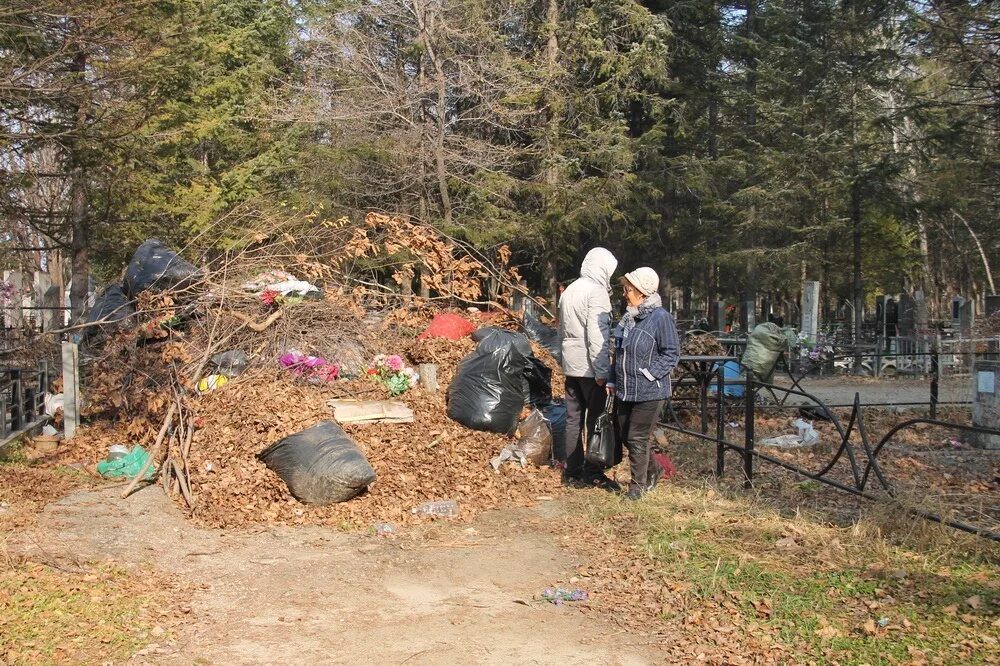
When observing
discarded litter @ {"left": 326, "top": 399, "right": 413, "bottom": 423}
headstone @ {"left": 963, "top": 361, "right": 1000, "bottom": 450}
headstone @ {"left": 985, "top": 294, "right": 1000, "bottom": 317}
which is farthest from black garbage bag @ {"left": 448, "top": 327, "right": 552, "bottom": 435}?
headstone @ {"left": 985, "top": 294, "right": 1000, "bottom": 317}

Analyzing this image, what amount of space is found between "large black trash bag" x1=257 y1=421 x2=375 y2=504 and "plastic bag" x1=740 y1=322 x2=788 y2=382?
20.5 ft

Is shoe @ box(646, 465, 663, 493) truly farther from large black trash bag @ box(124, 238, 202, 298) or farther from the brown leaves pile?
large black trash bag @ box(124, 238, 202, 298)

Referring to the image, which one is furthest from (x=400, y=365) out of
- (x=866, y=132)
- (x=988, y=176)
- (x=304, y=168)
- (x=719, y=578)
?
(x=866, y=132)

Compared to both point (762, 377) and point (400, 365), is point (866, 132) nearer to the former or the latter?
point (762, 377)

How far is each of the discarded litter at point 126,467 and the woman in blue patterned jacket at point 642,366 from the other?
3.99 m

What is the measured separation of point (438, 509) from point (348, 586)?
62.0 inches

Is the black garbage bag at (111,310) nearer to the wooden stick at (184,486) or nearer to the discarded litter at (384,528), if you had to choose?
the wooden stick at (184,486)

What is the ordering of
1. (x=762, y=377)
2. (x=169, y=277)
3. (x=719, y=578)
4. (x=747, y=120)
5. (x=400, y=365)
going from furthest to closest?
(x=747, y=120), (x=762, y=377), (x=169, y=277), (x=400, y=365), (x=719, y=578)

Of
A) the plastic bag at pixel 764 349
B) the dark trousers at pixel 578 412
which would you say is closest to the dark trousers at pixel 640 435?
the dark trousers at pixel 578 412

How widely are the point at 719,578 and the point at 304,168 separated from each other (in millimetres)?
18089

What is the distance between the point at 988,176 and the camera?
64.4 ft

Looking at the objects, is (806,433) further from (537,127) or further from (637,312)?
(537,127)

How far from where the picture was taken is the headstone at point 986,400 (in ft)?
30.3

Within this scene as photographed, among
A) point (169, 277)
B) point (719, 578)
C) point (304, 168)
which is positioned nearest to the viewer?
point (719, 578)
